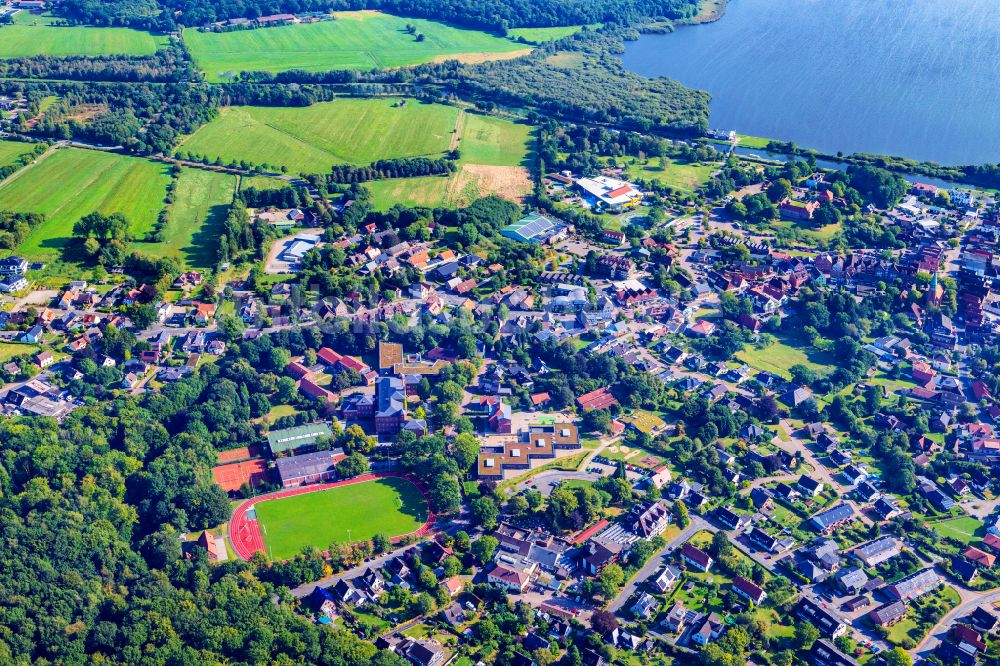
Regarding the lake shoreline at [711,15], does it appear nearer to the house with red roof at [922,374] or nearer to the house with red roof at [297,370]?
the house with red roof at [922,374]

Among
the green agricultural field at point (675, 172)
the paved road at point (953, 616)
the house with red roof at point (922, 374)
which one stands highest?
the green agricultural field at point (675, 172)

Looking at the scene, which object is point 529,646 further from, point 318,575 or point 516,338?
point 516,338

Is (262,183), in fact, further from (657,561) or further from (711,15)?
(711,15)

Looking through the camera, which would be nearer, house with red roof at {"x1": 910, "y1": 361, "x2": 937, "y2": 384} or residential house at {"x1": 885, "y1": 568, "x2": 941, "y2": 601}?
residential house at {"x1": 885, "y1": 568, "x2": 941, "y2": 601}

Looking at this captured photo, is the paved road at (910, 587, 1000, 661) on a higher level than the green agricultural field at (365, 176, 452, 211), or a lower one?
lower

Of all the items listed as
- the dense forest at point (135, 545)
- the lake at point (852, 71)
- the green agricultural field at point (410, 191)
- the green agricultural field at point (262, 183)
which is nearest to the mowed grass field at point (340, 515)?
the dense forest at point (135, 545)

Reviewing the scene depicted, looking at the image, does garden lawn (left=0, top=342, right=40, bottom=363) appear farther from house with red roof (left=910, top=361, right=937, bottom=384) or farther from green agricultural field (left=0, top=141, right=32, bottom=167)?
house with red roof (left=910, top=361, right=937, bottom=384)

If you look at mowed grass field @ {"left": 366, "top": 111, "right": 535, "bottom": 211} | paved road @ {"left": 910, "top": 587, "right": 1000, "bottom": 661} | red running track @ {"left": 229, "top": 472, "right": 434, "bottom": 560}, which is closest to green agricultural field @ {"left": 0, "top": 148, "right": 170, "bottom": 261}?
mowed grass field @ {"left": 366, "top": 111, "right": 535, "bottom": 211}
